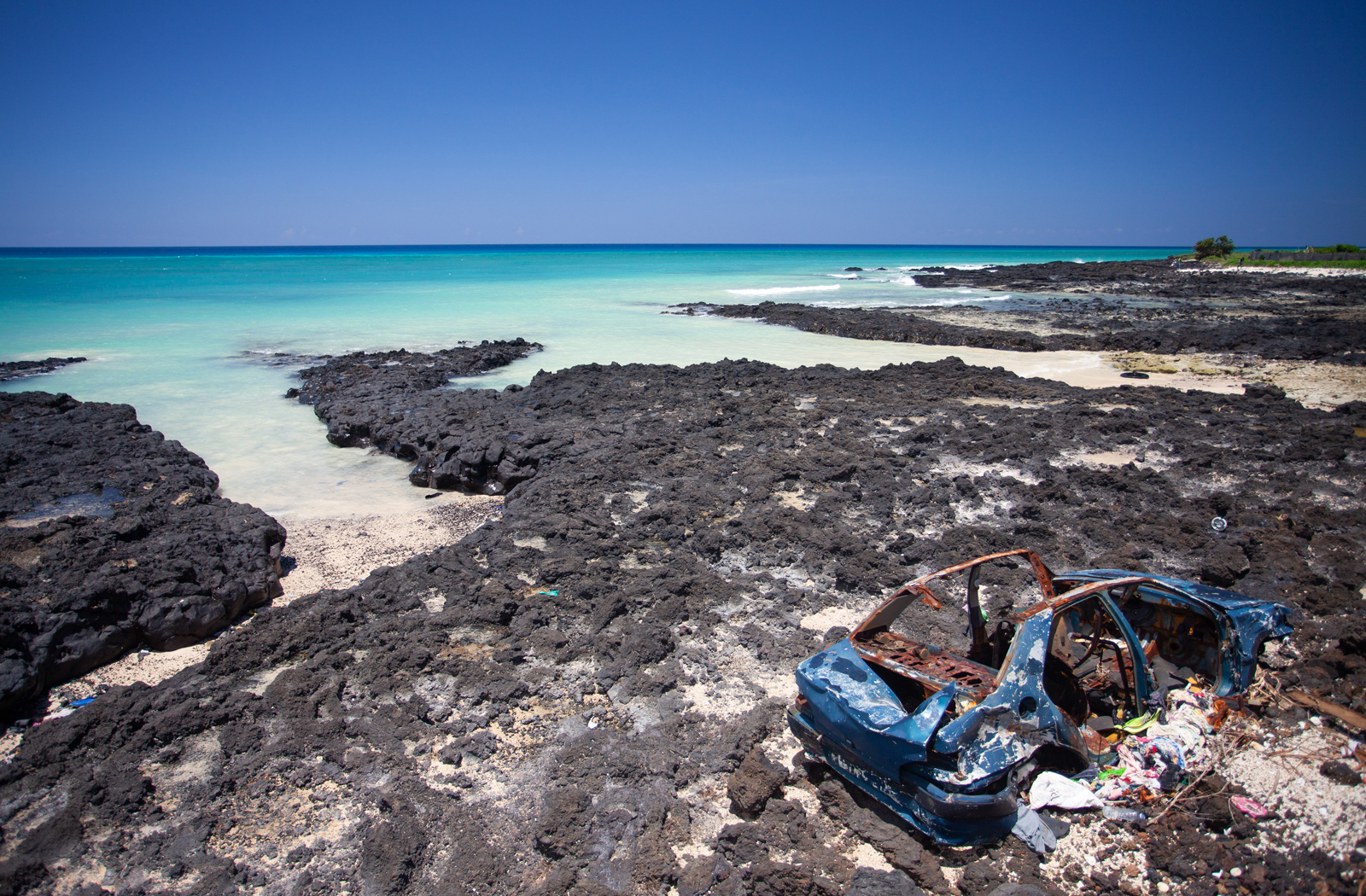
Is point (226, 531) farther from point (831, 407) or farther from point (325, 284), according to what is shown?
point (325, 284)

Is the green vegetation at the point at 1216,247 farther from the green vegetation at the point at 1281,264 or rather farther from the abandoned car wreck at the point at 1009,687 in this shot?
the abandoned car wreck at the point at 1009,687

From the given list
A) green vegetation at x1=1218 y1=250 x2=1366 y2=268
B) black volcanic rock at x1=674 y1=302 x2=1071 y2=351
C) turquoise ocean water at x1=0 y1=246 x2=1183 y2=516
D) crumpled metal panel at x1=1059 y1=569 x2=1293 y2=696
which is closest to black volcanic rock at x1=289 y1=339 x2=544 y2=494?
turquoise ocean water at x1=0 y1=246 x2=1183 y2=516

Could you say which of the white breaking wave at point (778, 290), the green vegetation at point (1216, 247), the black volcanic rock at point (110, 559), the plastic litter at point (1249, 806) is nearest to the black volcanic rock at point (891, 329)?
the white breaking wave at point (778, 290)

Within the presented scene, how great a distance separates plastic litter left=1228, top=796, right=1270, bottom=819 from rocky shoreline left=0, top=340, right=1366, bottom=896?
74mm

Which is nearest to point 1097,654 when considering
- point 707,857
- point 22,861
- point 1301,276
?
point 707,857

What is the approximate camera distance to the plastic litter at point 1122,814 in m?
3.76

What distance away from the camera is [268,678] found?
5.40 metres

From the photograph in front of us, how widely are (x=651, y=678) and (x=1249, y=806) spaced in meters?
3.61

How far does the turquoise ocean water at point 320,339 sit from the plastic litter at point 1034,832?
823 centimetres

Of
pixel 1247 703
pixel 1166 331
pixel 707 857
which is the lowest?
pixel 707 857

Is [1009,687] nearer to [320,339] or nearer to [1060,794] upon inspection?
[1060,794]

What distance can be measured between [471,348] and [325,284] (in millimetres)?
35385

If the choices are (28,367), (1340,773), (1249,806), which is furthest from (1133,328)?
(28,367)

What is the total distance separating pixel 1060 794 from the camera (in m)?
3.83
